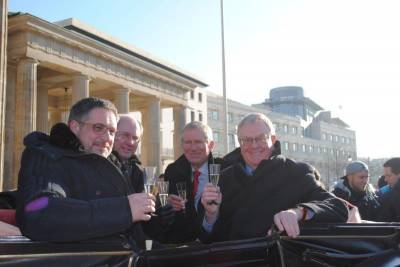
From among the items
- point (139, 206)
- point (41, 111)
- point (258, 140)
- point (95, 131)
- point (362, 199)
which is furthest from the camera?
point (41, 111)

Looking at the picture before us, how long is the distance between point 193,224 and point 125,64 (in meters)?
30.9

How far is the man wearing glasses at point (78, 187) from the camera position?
2.53m

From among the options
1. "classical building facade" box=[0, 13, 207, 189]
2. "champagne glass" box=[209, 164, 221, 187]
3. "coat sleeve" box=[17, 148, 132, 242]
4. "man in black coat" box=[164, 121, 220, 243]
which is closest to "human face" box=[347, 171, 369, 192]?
"man in black coat" box=[164, 121, 220, 243]

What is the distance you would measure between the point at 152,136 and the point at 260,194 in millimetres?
35039

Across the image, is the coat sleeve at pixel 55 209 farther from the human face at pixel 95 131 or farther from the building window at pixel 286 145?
the building window at pixel 286 145

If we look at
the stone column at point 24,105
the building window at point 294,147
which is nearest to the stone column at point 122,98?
the stone column at point 24,105

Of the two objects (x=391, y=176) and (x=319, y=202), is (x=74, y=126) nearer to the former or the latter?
(x=319, y=202)

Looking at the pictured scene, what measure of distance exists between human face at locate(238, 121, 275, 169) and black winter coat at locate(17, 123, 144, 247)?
4.09 feet

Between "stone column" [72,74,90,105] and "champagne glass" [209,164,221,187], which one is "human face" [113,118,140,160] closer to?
"champagne glass" [209,164,221,187]

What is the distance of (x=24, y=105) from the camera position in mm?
25172

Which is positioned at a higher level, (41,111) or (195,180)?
(41,111)

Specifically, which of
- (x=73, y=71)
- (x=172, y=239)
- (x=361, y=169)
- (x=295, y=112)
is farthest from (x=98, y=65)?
(x=295, y=112)

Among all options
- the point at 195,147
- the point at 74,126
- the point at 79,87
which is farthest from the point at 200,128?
the point at 79,87

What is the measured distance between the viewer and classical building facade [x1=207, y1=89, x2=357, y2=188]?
72938 mm
